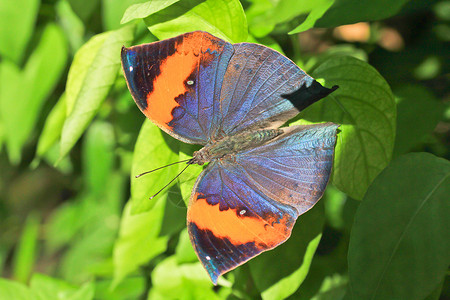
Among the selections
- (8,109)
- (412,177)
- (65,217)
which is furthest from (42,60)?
(412,177)

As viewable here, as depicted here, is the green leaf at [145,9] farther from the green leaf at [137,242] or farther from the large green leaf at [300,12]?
the green leaf at [137,242]

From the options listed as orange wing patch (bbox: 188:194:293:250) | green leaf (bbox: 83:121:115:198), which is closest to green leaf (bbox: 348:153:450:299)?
orange wing patch (bbox: 188:194:293:250)

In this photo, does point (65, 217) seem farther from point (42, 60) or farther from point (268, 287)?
point (268, 287)

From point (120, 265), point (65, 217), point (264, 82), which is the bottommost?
point (65, 217)

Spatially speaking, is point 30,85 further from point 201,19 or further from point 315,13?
point 315,13

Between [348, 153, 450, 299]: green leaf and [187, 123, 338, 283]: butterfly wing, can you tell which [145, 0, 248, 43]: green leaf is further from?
[348, 153, 450, 299]: green leaf

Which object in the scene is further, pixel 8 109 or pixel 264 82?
pixel 8 109
